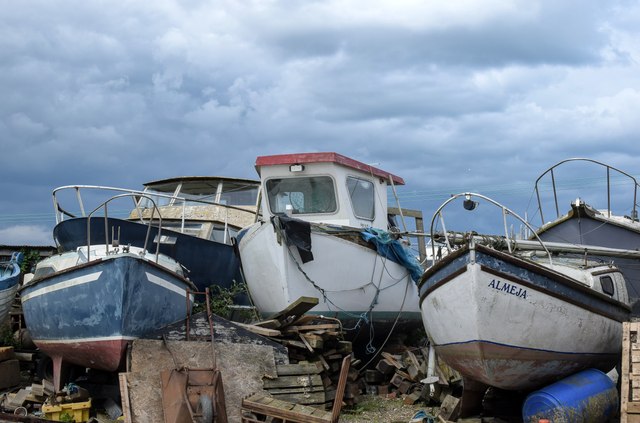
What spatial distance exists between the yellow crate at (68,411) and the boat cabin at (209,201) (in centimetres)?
548

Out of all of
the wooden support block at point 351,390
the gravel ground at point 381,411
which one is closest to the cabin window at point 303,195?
the wooden support block at point 351,390

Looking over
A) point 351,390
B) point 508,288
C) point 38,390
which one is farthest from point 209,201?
point 508,288

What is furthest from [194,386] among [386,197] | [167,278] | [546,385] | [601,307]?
[386,197]

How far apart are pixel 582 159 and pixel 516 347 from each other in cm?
586

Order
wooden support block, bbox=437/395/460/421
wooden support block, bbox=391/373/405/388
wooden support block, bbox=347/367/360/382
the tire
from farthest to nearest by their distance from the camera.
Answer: wooden support block, bbox=391/373/405/388 → wooden support block, bbox=347/367/360/382 → wooden support block, bbox=437/395/460/421 → the tire

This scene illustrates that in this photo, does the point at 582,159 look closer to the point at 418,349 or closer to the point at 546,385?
the point at 418,349

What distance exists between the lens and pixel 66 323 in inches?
416

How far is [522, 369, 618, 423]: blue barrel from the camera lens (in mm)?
8523

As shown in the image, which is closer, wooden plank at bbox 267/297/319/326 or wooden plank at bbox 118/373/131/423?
wooden plank at bbox 118/373/131/423

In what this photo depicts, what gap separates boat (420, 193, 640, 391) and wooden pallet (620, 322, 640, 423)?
639mm

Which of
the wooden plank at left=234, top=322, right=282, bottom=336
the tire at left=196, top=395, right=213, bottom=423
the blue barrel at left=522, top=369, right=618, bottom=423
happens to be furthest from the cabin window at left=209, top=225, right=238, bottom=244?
the blue barrel at left=522, top=369, right=618, bottom=423

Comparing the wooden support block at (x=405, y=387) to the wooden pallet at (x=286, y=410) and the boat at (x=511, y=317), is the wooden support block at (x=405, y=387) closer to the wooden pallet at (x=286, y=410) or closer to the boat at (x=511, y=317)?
the boat at (x=511, y=317)

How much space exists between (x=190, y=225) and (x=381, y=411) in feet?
19.4

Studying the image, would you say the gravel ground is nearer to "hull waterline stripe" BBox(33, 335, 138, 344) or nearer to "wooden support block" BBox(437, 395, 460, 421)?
"wooden support block" BBox(437, 395, 460, 421)
